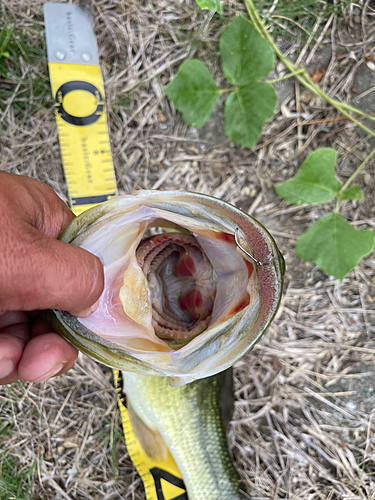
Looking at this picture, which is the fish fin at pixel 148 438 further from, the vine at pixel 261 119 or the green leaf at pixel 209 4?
the green leaf at pixel 209 4

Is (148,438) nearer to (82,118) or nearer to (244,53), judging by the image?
(82,118)

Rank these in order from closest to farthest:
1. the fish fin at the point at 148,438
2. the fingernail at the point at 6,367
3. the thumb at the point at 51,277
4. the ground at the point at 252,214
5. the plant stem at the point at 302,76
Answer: the thumb at the point at 51,277 → the fingernail at the point at 6,367 → the fish fin at the point at 148,438 → the plant stem at the point at 302,76 → the ground at the point at 252,214

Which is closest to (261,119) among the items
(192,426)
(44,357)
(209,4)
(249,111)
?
(249,111)

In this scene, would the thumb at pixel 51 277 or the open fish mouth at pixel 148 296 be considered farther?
the open fish mouth at pixel 148 296

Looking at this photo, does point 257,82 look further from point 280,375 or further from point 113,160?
point 280,375

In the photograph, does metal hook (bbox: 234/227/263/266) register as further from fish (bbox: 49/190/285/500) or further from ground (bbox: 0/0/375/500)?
ground (bbox: 0/0/375/500)

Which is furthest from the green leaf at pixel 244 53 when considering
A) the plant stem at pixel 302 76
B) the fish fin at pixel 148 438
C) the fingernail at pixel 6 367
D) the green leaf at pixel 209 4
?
the fish fin at pixel 148 438
